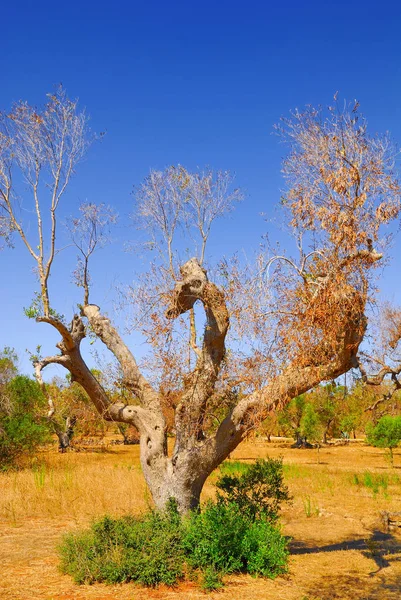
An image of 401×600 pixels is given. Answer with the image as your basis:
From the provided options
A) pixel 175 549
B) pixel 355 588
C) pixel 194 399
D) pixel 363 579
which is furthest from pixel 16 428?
pixel 355 588

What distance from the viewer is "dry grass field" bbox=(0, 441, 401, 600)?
8100mm

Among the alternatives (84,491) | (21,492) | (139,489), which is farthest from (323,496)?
(21,492)

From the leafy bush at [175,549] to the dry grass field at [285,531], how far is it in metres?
0.23

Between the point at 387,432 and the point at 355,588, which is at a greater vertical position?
the point at 387,432

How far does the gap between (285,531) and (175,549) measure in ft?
16.4

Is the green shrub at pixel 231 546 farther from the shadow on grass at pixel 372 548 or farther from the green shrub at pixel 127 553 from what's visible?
the shadow on grass at pixel 372 548

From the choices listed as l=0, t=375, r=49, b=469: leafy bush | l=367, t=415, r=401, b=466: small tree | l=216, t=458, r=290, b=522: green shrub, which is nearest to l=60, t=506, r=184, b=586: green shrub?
l=216, t=458, r=290, b=522: green shrub

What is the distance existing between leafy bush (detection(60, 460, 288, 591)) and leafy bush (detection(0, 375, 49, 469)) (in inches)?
516

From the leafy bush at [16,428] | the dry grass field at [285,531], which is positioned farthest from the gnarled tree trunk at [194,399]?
the leafy bush at [16,428]

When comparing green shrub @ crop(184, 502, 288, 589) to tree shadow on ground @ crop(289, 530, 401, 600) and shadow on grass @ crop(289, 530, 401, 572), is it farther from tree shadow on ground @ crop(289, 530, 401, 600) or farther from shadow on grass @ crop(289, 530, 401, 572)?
shadow on grass @ crop(289, 530, 401, 572)

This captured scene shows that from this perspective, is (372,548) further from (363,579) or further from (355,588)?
(355,588)

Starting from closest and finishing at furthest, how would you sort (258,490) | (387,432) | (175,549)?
(175,549), (258,490), (387,432)

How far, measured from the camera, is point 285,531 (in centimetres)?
1302

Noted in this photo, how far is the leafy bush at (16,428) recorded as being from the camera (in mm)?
21562
